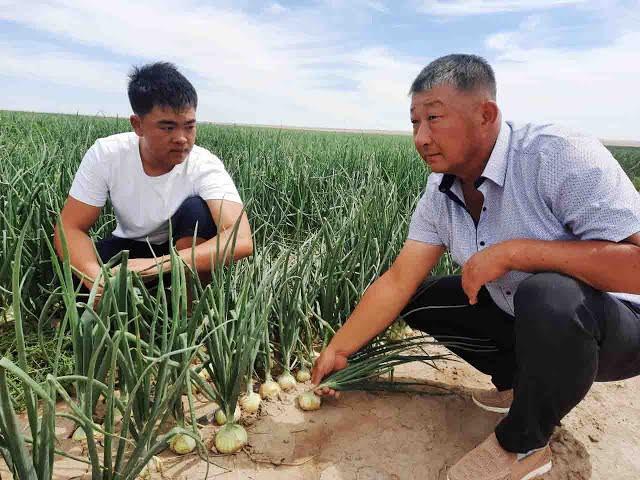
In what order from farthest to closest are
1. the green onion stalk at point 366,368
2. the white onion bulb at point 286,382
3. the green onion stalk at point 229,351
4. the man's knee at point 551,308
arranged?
the white onion bulb at point 286,382 → the green onion stalk at point 366,368 → the green onion stalk at point 229,351 → the man's knee at point 551,308

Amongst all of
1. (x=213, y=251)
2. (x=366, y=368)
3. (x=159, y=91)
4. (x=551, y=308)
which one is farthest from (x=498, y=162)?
(x=159, y=91)

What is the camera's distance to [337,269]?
1813 millimetres

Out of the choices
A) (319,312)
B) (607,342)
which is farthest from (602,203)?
(319,312)

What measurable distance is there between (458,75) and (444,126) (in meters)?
0.12

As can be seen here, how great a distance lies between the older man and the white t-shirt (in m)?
0.79

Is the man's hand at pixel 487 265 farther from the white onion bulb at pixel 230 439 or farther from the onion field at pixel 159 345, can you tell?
the white onion bulb at pixel 230 439

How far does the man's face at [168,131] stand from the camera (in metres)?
1.72

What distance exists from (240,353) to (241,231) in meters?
0.58

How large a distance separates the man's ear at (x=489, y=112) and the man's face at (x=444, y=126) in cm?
4

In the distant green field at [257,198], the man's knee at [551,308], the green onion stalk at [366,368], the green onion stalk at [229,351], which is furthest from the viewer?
the distant green field at [257,198]

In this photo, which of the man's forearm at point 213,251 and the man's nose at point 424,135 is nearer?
the man's nose at point 424,135

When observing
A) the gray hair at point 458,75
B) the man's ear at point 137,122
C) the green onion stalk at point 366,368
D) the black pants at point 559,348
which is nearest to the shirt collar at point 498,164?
the gray hair at point 458,75

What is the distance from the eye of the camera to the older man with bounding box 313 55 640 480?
3.74 feet

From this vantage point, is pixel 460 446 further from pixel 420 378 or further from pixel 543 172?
pixel 543 172
